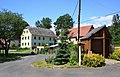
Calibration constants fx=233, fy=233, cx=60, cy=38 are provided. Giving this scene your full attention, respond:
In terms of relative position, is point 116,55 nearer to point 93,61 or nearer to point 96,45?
point 96,45

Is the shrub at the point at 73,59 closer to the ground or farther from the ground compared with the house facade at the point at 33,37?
closer to the ground

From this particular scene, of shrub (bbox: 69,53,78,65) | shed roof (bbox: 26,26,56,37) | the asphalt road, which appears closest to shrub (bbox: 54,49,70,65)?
shrub (bbox: 69,53,78,65)

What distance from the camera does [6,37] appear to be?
54.8 meters

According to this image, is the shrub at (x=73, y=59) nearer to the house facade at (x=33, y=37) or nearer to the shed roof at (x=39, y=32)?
the house facade at (x=33, y=37)

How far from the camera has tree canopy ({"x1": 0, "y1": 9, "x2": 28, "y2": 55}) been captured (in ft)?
177

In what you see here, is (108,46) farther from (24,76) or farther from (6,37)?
(6,37)

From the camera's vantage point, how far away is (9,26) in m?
55.3

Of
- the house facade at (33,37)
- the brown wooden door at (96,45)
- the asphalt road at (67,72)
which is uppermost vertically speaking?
the house facade at (33,37)

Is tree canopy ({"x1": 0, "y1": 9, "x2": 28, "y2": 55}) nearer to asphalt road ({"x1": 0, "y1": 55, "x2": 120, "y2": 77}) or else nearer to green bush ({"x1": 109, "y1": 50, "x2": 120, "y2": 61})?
green bush ({"x1": 109, "y1": 50, "x2": 120, "y2": 61})

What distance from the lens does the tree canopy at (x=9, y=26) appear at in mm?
54094

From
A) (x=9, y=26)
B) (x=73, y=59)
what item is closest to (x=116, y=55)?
(x=73, y=59)

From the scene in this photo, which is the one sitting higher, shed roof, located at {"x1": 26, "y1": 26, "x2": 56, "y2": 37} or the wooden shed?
shed roof, located at {"x1": 26, "y1": 26, "x2": 56, "y2": 37}

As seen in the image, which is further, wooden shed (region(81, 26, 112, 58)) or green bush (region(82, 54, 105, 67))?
wooden shed (region(81, 26, 112, 58))

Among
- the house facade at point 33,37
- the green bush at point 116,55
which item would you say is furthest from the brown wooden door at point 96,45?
the house facade at point 33,37
